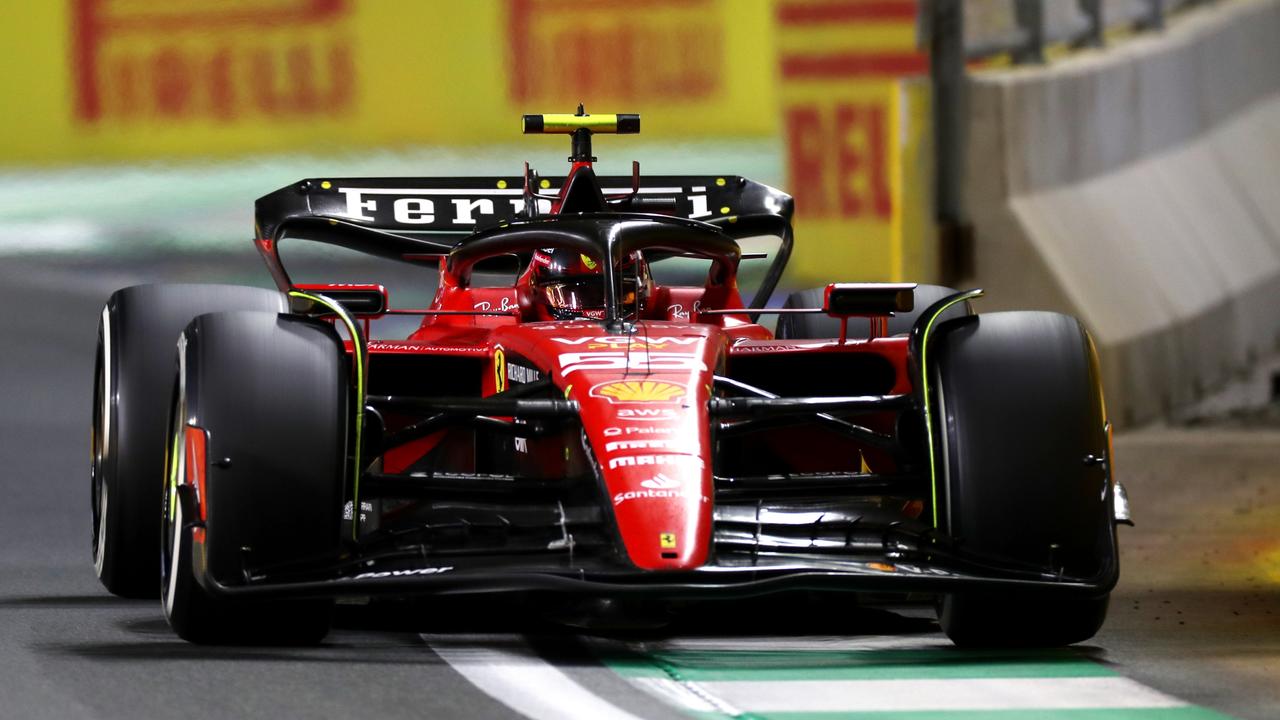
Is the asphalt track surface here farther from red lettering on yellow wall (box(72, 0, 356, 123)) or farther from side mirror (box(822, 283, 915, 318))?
red lettering on yellow wall (box(72, 0, 356, 123))

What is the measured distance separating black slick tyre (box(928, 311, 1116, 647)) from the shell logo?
0.77m

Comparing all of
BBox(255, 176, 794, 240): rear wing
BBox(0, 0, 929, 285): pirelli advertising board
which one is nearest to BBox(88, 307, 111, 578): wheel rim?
BBox(255, 176, 794, 240): rear wing

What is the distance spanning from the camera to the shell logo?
6832 mm

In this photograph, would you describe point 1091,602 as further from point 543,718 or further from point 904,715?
point 543,718

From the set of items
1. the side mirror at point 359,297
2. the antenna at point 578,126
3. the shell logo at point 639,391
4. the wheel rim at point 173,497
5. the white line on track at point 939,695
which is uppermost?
the antenna at point 578,126

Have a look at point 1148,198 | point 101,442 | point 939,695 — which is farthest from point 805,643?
point 1148,198

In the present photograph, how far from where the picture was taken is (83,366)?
1631cm

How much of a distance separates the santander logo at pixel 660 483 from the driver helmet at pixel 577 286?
1.89 meters

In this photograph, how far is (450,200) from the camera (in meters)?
10.4

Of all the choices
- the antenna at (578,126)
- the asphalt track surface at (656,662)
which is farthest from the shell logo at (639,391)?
the antenna at (578,126)

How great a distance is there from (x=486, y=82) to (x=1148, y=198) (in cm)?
518

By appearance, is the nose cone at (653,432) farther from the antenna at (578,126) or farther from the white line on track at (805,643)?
the antenna at (578,126)

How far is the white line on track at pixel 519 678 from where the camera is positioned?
19.1ft

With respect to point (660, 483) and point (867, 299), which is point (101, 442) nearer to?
point (660, 483)
